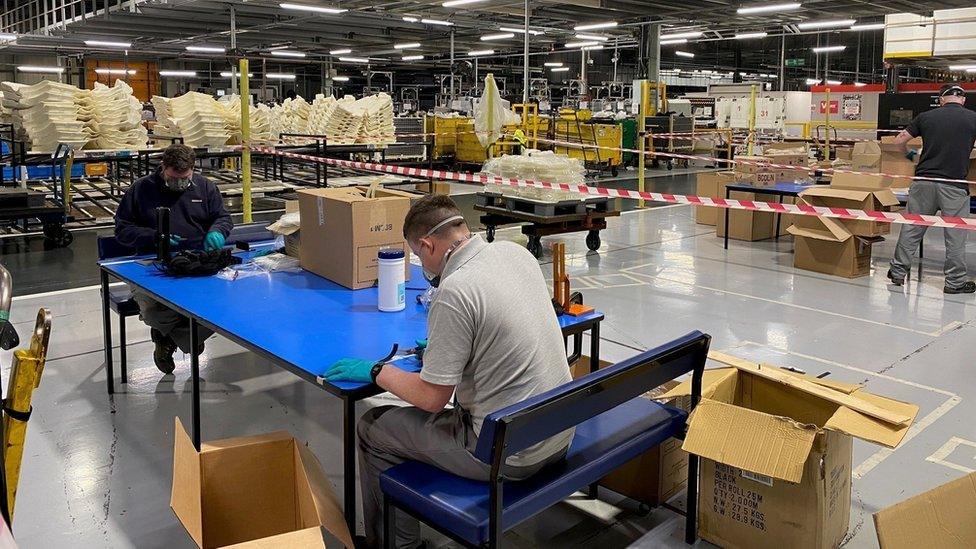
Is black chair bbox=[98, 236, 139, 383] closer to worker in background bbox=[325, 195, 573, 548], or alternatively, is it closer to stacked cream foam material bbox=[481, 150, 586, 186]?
worker in background bbox=[325, 195, 573, 548]

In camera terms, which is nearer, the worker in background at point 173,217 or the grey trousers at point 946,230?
the worker in background at point 173,217

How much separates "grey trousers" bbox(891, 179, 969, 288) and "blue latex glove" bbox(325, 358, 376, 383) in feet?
19.3

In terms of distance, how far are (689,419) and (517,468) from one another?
701 millimetres

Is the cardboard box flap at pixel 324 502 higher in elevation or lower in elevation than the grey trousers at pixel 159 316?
lower

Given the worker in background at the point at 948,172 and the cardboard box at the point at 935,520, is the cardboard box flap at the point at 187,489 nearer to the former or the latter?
the cardboard box at the point at 935,520

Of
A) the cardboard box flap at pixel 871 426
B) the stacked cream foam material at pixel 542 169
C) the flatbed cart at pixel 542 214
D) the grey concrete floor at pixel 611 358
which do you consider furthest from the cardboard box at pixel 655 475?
the stacked cream foam material at pixel 542 169

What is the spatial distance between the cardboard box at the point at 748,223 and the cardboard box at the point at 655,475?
20.3 ft

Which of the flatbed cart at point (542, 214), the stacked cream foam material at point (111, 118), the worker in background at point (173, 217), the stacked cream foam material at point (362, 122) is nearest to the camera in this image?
the worker in background at point (173, 217)

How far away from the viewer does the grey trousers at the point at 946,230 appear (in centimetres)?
663

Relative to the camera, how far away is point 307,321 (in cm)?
312

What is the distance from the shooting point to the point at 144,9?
15.1 m

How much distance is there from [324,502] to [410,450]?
320 mm

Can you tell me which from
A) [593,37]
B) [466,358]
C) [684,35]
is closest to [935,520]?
[466,358]

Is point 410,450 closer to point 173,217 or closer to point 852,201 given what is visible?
point 173,217
